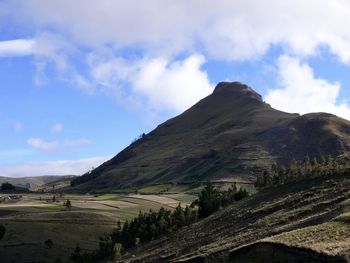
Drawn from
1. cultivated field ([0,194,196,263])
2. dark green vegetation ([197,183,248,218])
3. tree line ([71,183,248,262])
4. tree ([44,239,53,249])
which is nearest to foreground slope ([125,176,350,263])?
tree line ([71,183,248,262])

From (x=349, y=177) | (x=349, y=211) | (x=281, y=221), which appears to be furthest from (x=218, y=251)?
(x=349, y=177)

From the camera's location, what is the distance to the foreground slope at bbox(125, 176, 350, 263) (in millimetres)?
41000

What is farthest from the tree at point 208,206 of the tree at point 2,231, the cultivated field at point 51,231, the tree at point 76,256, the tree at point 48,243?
the tree at point 2,231

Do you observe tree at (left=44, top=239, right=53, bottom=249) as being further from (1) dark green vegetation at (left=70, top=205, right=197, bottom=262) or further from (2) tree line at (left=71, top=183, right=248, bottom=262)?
(2) tree line at (left=71, top=183, right=248, bottom=262)

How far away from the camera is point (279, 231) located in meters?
55.5

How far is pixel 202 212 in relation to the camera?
405ft

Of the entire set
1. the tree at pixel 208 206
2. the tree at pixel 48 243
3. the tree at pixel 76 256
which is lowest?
the tree at pixel 76 256

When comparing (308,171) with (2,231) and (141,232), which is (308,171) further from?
(2,231)

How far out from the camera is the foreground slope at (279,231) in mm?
41000

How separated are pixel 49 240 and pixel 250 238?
98763mm

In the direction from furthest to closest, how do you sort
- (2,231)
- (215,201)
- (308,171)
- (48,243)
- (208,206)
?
1. (2,231)
2. (48,243)
3. (215,201)
4. (208,206)
5. (308,171)

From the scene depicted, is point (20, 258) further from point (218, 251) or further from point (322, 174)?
point (218, 251)

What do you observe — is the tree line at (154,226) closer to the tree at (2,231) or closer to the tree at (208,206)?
the tree at (208,206)

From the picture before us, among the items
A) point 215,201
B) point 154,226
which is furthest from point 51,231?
point 215,201
